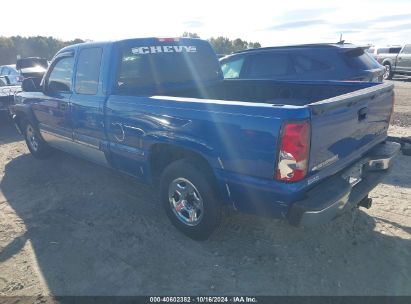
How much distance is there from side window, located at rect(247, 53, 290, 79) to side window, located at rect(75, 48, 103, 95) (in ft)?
12.2

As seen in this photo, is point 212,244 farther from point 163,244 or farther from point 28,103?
point 28,103

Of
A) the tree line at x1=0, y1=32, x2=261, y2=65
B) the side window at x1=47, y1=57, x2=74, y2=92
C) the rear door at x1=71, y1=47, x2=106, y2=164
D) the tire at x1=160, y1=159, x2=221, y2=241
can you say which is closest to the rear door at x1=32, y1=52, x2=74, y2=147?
the side window at x1=47, y1=57, x2=74, y2=92

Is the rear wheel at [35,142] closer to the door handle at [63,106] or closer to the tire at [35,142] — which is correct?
the tire at [35,142]

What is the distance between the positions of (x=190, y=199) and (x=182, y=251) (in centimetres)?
52

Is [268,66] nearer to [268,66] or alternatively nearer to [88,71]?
[268,66]

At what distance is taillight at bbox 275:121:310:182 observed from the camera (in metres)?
2.43

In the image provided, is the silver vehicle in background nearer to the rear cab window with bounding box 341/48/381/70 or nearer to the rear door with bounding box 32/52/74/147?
the rear door with bounding box 32/52/74/147

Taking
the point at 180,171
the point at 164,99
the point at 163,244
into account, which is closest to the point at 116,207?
the point at 163,244

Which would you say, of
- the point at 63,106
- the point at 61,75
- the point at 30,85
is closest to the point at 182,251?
the point at 63,106

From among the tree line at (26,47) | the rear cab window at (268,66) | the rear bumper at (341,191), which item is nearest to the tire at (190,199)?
the rear bumper at (341,191)

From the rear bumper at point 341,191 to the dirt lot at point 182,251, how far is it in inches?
24.0

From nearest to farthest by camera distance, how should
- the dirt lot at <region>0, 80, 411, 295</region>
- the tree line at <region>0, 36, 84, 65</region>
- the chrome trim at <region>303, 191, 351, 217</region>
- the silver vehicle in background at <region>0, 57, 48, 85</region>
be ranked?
1. the chrome trim at <region>303, 191, 351, 217</region>
2. the dirt lot at <region>0, 80, 411, 295</region>
3. the silver vehicle in background at <region>0, 57, 48, 85</region>
4. the tree line at <region>0, 36, 84, 65</region>

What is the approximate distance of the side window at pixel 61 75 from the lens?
4781mm

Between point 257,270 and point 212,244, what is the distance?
584 millimetres
